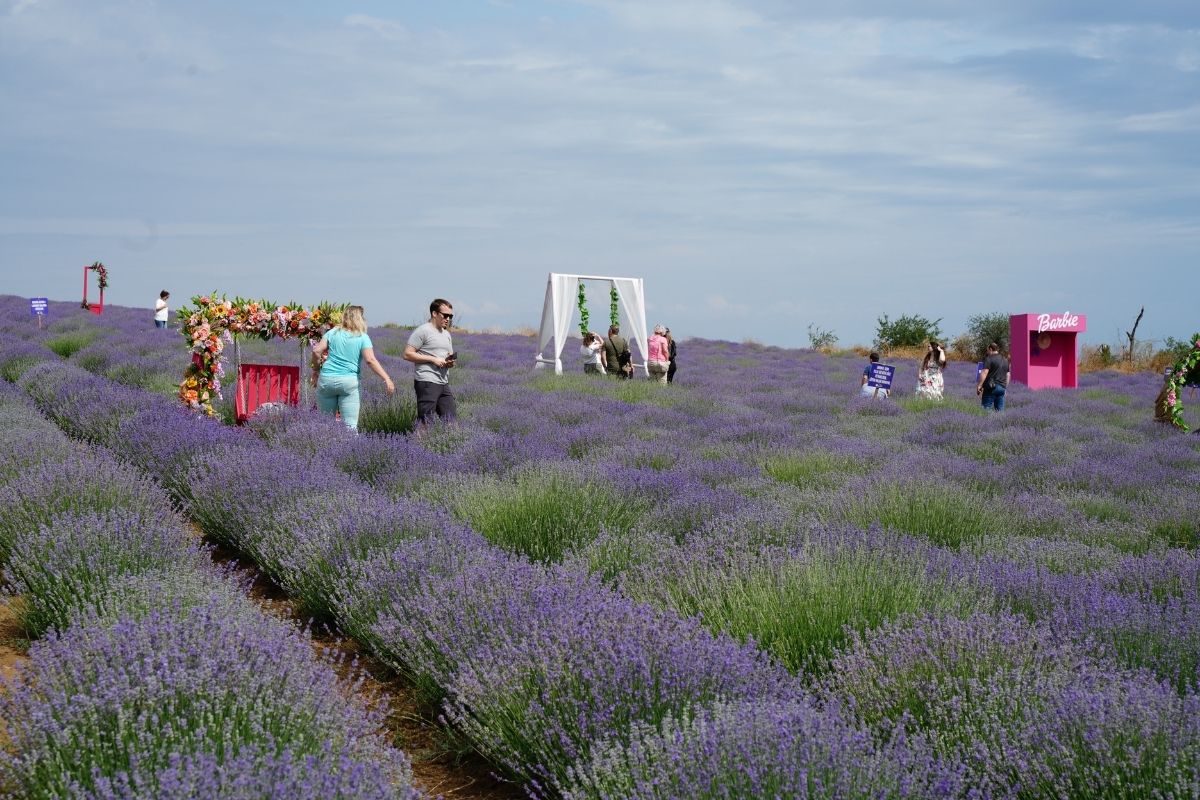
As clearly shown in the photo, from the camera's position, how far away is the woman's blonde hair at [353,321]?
315 inches

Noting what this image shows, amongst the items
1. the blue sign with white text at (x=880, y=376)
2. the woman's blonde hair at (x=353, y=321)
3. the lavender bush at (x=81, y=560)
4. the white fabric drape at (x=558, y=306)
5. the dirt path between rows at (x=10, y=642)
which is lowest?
the dirt path between rows at (x=10, y=642)

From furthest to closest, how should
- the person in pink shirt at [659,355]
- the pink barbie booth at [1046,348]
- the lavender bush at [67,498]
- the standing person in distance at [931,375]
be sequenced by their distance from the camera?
1. the pink barbie booth at [1046,348]
2. the person in pink shirt at [659,355]
3. the standing person in distance at [931,375]
4. the lavender bush at [67,498]

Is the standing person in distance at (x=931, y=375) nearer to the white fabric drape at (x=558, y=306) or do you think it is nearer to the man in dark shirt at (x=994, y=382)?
the man in dark shirt at (x=994, y=382)

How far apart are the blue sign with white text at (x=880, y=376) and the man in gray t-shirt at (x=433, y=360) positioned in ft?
26.0

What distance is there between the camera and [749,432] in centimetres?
984

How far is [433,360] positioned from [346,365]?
69 cm

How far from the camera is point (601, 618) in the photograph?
2945mm

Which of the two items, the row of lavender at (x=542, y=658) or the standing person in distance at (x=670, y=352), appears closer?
the row of lavender at (x=542, y=658)

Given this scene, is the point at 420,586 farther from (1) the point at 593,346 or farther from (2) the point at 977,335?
(2) the point at 977,335

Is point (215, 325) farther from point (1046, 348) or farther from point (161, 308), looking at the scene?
point (1046, 348)

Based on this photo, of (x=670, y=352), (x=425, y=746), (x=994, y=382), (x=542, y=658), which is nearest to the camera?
(x=542, y=658)

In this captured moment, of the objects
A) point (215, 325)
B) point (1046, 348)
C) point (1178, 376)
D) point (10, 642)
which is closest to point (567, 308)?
point (215, 325)

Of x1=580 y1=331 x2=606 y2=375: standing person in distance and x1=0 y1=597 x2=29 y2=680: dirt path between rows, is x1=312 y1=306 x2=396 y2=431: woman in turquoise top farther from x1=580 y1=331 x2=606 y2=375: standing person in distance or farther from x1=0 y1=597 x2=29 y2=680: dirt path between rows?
x1=580 y1=331 x2=606 y2=375: standing person in distance

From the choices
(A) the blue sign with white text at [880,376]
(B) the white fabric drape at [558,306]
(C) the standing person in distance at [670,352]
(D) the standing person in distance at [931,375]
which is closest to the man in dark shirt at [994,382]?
(D) the standing person in distance at [931,375]
